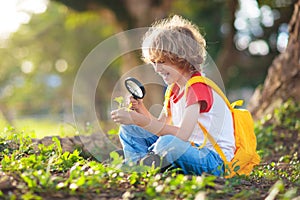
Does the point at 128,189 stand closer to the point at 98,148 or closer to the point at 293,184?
the point at 293,184

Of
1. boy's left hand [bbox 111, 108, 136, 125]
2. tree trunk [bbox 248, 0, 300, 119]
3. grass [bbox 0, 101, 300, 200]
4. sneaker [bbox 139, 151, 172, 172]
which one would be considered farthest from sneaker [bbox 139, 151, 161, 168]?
tree trunk [bbox 248, 0, 300, 119]

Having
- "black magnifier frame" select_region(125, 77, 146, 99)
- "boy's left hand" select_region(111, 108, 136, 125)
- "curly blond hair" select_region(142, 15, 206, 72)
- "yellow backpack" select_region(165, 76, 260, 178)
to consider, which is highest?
"curly blond hair" select_region(142, 15, 206, 72)

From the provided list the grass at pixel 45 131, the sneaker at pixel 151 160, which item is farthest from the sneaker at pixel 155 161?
the grass at pixel 45 131

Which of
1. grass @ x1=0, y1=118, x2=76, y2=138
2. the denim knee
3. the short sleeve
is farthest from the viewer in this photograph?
grass @ x1=0, y1=118, x2=76, y2=138

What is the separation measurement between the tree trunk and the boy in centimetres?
303

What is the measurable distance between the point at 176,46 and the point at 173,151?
720 millimetres

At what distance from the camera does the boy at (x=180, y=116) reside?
3.20m

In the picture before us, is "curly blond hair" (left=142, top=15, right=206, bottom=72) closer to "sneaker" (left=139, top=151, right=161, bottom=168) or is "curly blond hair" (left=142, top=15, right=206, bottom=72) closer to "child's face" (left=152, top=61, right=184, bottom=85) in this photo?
"child's face" (left=152, top=61, right=184, bottom=85)

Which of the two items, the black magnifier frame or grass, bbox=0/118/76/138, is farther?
grass, bbox=0/118/76/138

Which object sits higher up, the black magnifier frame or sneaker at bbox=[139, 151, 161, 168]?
the black magnifier frame

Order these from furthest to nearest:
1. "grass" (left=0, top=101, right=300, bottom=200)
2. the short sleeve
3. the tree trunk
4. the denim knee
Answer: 1. the tree trunk
2. the short sleeve
3. the denim knee
4. "grass" (left=0, top=101, right=300, bottom=200)

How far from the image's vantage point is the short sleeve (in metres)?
3.24

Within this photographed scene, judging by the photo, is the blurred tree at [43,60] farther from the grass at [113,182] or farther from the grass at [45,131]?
the grass at [113,182]

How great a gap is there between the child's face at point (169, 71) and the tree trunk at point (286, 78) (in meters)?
3.23
